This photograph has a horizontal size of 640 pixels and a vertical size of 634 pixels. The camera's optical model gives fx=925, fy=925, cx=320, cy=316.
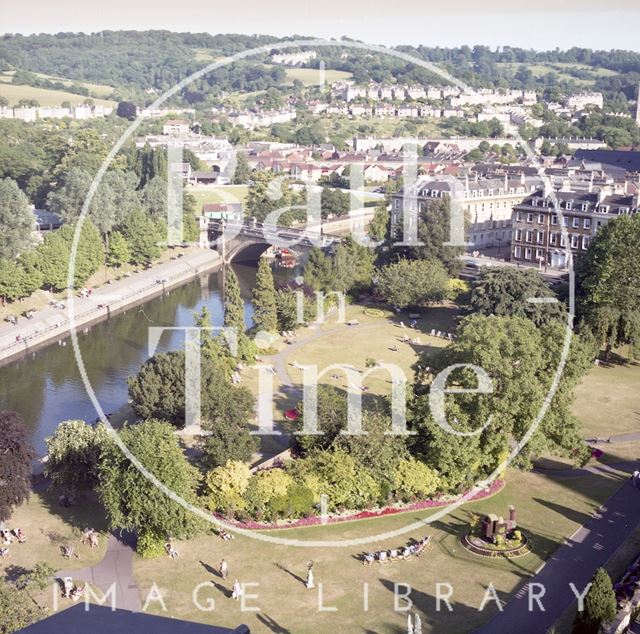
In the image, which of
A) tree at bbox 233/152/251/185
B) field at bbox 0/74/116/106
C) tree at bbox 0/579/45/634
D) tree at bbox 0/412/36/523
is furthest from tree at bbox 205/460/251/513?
field at bbox 0/74/116/106

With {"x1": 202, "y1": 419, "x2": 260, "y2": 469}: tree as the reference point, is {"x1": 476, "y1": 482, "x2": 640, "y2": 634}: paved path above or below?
below

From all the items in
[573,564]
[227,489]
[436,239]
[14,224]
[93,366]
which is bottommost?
[93,366]

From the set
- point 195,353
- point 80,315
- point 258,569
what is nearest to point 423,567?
point 258,569

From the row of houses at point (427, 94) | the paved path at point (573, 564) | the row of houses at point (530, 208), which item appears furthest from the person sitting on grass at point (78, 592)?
the row of houses at point (427, 94)

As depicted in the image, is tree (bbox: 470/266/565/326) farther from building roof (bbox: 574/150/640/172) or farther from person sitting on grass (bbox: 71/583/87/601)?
building roof (bbox: 574/150/640/172)

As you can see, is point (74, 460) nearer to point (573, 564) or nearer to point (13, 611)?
point (13, 611)

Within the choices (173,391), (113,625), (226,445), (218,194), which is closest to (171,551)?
(226,445)
